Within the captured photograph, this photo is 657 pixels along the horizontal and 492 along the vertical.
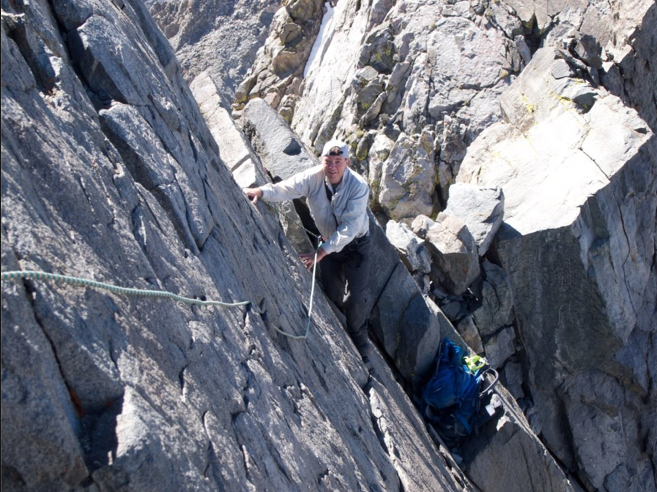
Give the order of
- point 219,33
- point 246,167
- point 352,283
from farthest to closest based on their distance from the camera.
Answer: point 219,33 → point 246,167 → point 352,283

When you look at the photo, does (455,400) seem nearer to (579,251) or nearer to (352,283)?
(352,283)

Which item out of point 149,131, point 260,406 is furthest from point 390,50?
point 260,406

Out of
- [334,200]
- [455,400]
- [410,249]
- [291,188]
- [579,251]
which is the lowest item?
[455,400]

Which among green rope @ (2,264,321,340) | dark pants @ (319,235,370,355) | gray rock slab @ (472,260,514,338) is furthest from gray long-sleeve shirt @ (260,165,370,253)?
gray rock slab @ (472,260,514,338)

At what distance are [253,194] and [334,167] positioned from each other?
1.36m

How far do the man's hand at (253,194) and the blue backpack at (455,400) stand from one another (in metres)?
4.70

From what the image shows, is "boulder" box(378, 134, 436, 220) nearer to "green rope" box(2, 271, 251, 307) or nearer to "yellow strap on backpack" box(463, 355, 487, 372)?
"yellow strap on backpack" box(463, 355, 487, 372)

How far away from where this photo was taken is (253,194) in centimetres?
932

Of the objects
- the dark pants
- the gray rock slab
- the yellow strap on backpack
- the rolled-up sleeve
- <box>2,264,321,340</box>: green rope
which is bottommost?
the gray rock slab

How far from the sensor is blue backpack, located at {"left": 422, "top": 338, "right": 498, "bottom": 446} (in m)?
11.2

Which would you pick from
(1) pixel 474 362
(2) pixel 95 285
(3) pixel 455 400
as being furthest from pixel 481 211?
(2) pixel 95 285

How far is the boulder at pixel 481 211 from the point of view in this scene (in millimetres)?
14117

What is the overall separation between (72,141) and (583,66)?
604 inches

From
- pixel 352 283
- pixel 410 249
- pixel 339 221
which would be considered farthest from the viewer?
pixel 410 249
